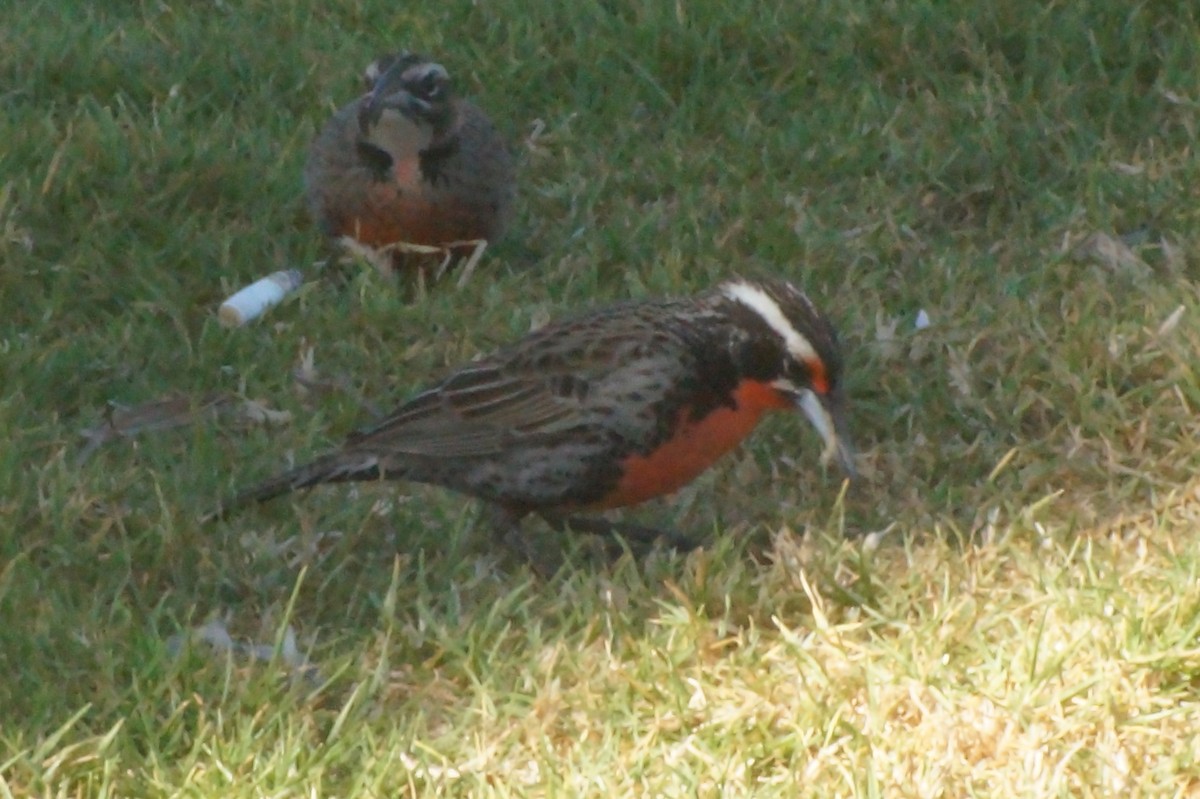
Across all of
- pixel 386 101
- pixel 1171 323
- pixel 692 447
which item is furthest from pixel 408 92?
pixel 1171 323

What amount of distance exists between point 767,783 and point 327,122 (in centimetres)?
374

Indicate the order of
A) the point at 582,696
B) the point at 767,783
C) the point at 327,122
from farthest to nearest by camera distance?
the point at 327,122, the point at 582,696, the point at 767,783

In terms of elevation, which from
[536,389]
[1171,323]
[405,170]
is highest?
[536,389]

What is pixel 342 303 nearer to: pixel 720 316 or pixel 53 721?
pixel 720 316

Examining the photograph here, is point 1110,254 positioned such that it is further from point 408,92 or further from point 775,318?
point 408,92

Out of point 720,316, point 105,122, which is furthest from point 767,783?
point 105,122

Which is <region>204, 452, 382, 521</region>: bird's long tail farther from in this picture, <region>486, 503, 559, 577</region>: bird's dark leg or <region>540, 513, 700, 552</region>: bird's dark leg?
<region>540, 513, 700, 552</region>: bird's dark leg

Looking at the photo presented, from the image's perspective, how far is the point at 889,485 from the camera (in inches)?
222

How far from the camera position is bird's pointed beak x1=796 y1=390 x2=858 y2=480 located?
5266 millimetres

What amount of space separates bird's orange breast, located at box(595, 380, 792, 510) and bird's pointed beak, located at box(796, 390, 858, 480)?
54mm

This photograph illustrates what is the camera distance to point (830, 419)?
207 inches

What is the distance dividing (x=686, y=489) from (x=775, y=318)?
70 centimetres

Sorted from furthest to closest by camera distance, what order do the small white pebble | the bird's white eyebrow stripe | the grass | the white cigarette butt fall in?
1. the white cigarette butt
2. the small white pebble
3. the bird's white eyebrow stripe
4. the grass

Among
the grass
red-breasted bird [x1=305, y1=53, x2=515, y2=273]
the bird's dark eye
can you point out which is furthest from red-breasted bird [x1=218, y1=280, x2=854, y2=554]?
the bird's dark eye
